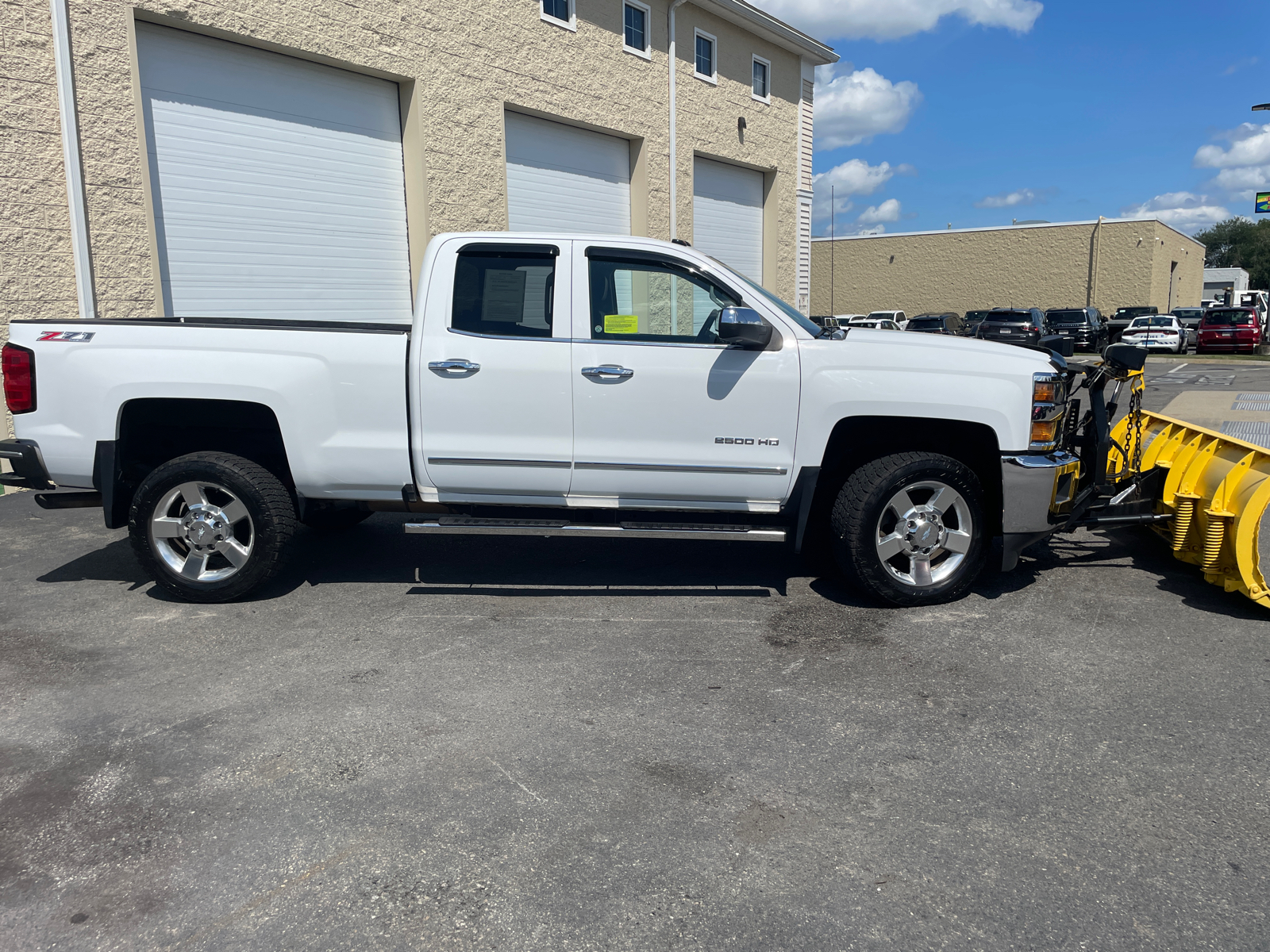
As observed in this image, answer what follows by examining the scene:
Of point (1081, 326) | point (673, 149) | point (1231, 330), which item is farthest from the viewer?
point (1081, 326)

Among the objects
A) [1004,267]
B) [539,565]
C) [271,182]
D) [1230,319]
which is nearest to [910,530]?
[539,565]

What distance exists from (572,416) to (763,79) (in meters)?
17.6

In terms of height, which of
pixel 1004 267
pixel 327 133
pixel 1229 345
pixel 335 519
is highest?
pixel 1004 267

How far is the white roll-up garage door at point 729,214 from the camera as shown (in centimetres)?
1886

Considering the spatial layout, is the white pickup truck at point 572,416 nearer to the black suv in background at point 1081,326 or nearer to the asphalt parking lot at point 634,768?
the asphalt parking lot at point 634,768

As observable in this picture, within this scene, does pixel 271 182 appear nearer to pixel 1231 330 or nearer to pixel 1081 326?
pixel 1081 326

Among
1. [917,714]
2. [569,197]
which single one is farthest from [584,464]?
[569,197]

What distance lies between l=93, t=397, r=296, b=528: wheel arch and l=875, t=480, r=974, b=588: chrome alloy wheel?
3.48 metres

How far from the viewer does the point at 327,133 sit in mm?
12023

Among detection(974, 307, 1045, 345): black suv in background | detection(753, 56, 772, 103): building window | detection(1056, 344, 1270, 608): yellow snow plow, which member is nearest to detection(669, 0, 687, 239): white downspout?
detection(753, 56, 772, 103): building window

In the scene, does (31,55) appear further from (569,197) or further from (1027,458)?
(1027,458)

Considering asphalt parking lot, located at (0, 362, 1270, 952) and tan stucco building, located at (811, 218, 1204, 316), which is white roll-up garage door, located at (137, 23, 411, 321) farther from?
tan stucco building, located at (811, 218, 1204, 316)

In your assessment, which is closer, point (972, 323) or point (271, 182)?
point (271, 182)

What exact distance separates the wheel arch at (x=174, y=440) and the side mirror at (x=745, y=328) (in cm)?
258
